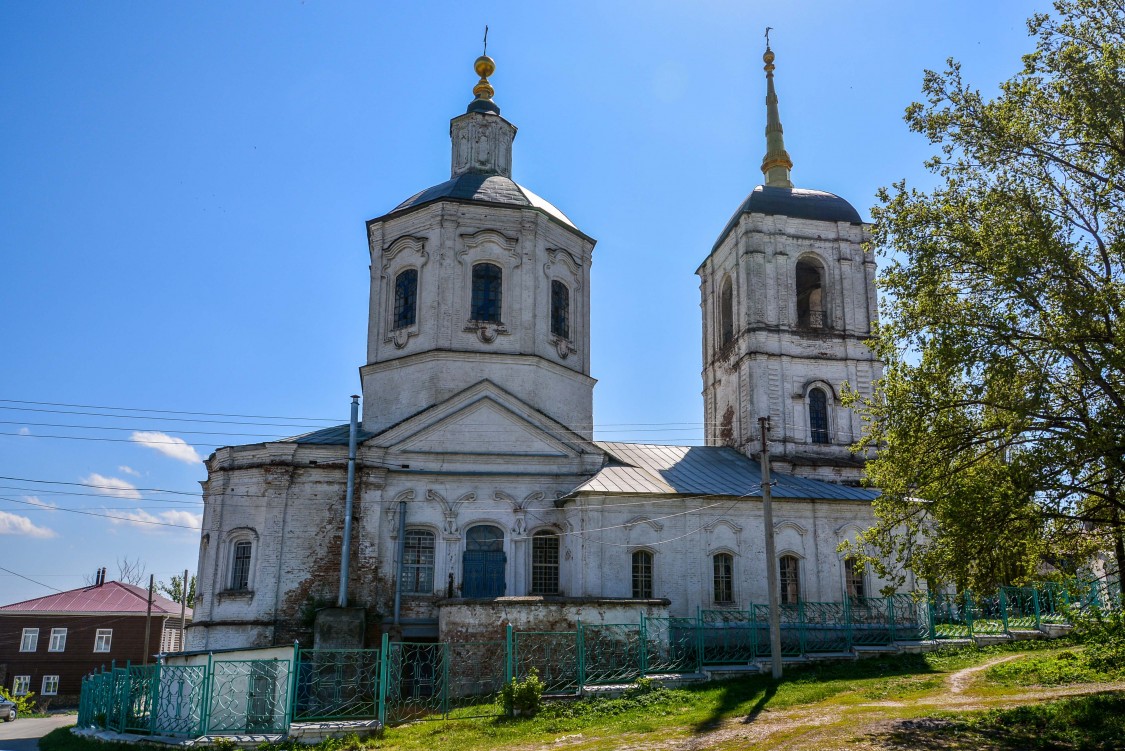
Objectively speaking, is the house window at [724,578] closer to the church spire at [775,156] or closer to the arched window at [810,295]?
the arched window at [810,295]

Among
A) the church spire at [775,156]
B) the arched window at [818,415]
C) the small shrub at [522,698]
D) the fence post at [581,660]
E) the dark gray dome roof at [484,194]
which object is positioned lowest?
the small shrub at [522,698]

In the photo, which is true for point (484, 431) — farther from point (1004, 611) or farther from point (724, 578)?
point (1004, 611)

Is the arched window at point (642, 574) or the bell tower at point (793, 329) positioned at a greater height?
the bell tower at point (793, 329)

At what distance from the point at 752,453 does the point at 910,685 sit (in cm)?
1106

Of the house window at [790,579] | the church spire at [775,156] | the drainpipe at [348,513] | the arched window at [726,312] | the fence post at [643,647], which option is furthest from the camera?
the church spire at [775,156]

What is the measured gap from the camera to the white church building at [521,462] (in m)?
20.0

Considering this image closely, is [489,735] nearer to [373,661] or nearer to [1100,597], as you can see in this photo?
[373,661]

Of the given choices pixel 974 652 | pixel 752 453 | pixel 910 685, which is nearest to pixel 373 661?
pixel 910 685

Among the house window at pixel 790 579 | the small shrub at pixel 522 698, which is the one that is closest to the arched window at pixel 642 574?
the house window at pixel 790 579

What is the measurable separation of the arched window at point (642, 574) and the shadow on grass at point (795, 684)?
4.31 m

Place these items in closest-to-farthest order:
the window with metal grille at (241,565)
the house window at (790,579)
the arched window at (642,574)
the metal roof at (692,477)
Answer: the window with metal grille at (241,565), the arched window at (642,574), the metal roof at (692,477), the house window at (790,579)

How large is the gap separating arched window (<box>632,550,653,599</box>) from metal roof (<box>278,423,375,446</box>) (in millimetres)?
7046

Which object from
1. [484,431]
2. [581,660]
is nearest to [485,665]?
[581,660]

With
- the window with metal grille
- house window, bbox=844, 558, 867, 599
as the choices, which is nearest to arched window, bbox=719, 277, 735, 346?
house window, bbox=844, 558, 867, 599
